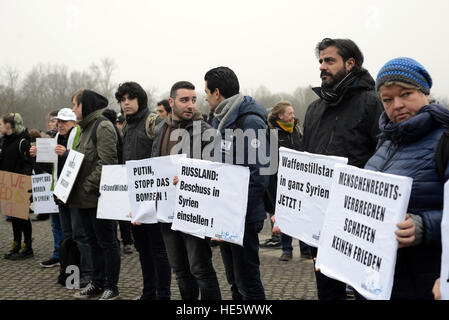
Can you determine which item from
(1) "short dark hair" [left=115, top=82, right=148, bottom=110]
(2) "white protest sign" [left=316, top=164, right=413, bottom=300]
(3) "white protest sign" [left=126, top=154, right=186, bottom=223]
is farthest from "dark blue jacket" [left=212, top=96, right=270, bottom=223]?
(1) "short dark hair" [left=115, top=82, right=148, bottom=110]

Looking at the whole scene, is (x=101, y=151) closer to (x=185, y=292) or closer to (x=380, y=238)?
(x=185, y=292)

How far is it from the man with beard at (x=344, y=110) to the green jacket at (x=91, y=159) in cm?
284

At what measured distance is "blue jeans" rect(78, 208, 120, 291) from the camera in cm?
560

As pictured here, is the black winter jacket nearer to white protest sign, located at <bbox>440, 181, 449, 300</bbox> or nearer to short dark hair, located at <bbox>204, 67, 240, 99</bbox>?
short dark hair, located at <bbox>204, 67, 240, 99</bbox>

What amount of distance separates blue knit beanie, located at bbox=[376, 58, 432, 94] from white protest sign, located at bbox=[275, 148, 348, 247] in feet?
2.43

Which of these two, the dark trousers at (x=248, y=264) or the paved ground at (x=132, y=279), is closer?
the dark trousers at (x=248, y=264)

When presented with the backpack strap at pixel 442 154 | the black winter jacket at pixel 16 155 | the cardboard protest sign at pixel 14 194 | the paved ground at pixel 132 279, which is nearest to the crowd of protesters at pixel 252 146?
the backpack strap at pixel 442 154

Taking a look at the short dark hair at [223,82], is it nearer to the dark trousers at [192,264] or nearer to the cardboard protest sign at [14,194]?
the dark trousers at [192,264]

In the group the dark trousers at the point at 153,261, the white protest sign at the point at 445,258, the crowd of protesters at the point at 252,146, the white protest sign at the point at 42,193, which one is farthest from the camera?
the white protest sign at the point at 42,193

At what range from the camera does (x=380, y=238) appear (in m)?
2.40

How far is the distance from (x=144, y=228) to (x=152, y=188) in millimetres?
690

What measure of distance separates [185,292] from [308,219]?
1623mm

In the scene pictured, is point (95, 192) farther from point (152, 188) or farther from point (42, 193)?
point (42, 193)

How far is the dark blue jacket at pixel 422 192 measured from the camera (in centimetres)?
238
